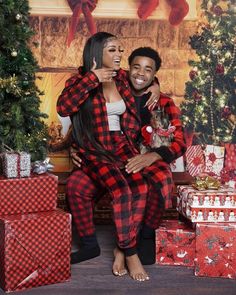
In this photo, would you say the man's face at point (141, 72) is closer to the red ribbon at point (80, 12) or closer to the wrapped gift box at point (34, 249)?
the wrapped gift box at point (34, 249)

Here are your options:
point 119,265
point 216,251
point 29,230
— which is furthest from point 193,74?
point 29,230

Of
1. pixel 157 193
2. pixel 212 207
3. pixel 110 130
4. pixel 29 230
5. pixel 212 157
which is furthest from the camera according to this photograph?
pixel 212 157

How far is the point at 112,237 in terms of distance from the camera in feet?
12.9

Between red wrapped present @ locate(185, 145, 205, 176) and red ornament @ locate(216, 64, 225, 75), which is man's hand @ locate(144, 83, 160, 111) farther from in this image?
red ornament @ locate(216, 64, 225, 75)

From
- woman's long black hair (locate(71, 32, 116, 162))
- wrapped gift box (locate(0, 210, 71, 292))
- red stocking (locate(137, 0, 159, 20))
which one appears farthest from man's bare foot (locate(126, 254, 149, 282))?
red stocking (locate(137, 0, 159, 20))

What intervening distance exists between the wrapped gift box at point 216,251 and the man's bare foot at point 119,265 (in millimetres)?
440

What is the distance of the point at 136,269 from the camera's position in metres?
3.02

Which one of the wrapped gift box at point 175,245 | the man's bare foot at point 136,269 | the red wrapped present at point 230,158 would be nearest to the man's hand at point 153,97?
the wrapped gift box at point 175,245

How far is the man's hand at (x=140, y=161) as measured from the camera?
10.6ft

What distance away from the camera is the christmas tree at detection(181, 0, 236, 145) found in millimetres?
4938

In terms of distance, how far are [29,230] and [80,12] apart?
9.05 feet

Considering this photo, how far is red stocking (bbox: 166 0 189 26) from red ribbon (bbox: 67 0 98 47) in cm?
74

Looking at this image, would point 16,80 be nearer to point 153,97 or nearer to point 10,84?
point 10,84

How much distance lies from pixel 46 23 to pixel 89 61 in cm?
182
